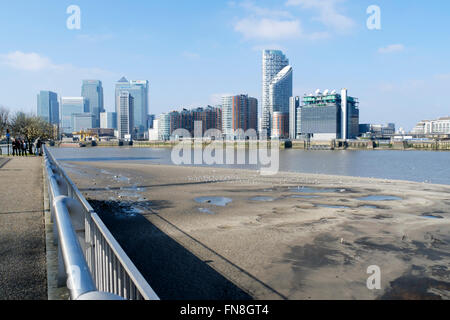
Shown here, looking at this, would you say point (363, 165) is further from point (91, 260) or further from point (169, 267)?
point (91, 260)

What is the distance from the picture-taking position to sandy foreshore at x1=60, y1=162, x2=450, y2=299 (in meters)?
7.91

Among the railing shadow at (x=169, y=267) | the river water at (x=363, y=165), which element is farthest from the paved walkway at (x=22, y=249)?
the river water at (x=363, y=165)

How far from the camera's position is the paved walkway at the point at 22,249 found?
4.70 meters

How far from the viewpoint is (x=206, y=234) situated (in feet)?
39.1

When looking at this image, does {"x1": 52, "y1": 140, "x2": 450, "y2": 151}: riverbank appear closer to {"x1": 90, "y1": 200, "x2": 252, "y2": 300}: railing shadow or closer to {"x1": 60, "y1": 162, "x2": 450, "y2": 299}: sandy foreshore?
{"x1": 60, "y1": 162, "x2": 450, "y2": 299}: sandy foreshore

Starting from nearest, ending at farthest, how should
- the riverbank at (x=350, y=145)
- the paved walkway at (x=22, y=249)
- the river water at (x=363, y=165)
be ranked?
the paved walkway at (x=22, y=249), the river water at (x=363, y=165), the riverbank at (x=350, y=145)

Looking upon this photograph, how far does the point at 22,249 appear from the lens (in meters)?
6.33

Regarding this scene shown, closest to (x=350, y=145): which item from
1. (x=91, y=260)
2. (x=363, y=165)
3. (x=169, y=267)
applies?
(x=363, y=165)

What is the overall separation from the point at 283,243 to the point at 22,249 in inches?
280

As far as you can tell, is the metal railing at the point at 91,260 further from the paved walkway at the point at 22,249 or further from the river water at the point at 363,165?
the river water at the point at 363,165

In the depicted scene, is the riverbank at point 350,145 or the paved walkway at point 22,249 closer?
the paved walkway at point 22,249

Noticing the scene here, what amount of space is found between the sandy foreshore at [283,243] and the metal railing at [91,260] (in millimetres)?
3800
